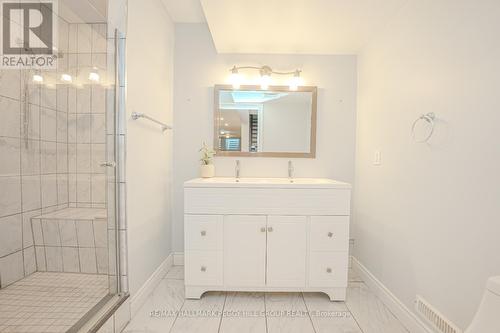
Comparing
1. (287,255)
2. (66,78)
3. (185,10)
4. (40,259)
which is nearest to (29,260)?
(40,259)

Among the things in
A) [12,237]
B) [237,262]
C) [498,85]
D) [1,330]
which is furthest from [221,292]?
[498,85]

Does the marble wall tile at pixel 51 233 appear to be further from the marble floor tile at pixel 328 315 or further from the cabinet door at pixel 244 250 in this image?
the marble floor tile at pixel 328 315

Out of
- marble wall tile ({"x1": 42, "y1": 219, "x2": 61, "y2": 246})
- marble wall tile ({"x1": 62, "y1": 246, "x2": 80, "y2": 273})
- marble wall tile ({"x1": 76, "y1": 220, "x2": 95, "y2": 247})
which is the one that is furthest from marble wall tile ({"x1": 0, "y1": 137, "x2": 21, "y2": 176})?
marble wall tile ({"x1": 62, "y1": 246, "x2": 80, "y2": 273})

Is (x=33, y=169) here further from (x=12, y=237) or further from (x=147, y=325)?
(x=147, y=325)

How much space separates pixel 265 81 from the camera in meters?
2.26

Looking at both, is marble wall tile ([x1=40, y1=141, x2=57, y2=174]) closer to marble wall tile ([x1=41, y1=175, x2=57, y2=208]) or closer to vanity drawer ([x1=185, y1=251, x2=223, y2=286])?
marble wall tile ([x1=41, y1=175, x2=57, y2=208])

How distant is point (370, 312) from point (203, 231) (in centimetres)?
132

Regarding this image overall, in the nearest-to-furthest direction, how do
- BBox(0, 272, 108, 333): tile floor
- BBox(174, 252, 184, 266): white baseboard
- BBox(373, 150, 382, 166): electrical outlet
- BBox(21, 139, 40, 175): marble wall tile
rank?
1. BBox(0, 272, 108, 333): tile floor
2. BBox(21, 139, 40, 175): marble wall tile
3. BBox(373, 150, 382, 166): electrical outlet
4. BBox(174, 252, 184, 266): white baseboard

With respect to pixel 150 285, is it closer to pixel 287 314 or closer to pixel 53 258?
pixel 53 258

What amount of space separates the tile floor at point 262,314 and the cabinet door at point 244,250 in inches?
6.8

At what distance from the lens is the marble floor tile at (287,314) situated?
151 cm

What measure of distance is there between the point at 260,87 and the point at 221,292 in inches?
72.9

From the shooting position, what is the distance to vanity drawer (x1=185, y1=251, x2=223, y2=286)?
5.76ft

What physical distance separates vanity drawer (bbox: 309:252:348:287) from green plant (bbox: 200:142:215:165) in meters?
1.20
